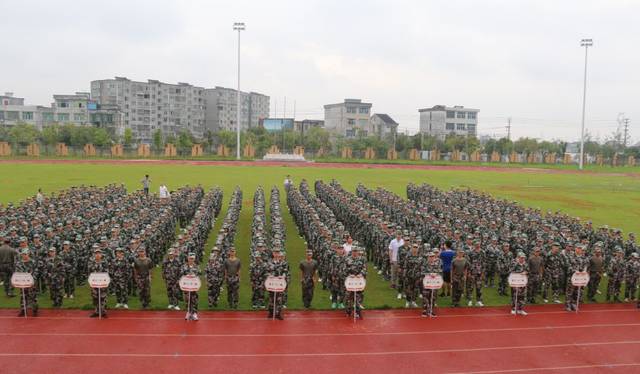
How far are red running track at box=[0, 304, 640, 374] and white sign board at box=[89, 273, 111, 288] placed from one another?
0.70 m

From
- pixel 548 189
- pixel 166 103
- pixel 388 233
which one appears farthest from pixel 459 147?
pixel 388 233

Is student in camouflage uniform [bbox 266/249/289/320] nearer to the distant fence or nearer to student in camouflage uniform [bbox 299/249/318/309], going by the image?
student in camouflage uniform [bbox 299/249/318/309]

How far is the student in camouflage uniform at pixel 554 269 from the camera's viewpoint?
11.6 meters

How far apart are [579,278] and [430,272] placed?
3241 millimetres

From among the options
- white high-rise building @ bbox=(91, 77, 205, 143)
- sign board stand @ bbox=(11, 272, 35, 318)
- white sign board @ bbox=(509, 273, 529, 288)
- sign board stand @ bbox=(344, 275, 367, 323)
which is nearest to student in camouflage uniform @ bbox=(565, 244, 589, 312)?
white sign board @ bbox=(509, 273, 529, 288)

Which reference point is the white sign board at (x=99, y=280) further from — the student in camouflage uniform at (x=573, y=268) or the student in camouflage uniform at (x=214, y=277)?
the student in camouflage uniform at (x=573, y=268)

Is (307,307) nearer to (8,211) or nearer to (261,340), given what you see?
(261,340)

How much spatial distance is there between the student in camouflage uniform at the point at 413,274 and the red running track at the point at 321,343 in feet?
1.46

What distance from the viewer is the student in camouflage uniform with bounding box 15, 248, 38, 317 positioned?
32.2 feet

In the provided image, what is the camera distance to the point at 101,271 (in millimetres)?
9875

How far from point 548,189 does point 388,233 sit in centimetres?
2885

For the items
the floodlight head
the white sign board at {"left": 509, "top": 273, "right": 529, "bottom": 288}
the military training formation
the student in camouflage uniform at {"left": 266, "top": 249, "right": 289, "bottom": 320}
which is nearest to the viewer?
the student in camouflage uniform at {"left": 266, "top": 249, "right": 289, "bottom": 320}

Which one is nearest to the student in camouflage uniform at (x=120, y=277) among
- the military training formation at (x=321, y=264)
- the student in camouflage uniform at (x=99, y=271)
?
the military training formation at (x=321, y=264)

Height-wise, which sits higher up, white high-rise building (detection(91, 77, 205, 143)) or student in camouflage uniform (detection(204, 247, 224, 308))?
white high-rise building (detection(91, 77, 205, 143))
